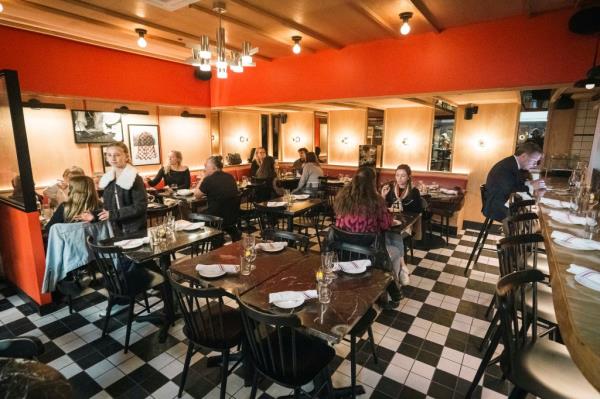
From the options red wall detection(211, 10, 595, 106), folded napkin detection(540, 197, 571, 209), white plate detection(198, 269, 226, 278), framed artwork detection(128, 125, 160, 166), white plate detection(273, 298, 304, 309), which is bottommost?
white plate detection(273, 298, 304, 309)

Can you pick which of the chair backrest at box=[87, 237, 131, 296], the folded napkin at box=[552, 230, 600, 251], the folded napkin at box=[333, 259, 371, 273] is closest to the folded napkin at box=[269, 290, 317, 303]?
the folded napkin at box=[333, 259, 371, 273]

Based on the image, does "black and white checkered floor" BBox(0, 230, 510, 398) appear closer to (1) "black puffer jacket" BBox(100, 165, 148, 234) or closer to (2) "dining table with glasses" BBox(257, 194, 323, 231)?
(1) "black puffer jacket" BBox(100, 165, 148, 234)

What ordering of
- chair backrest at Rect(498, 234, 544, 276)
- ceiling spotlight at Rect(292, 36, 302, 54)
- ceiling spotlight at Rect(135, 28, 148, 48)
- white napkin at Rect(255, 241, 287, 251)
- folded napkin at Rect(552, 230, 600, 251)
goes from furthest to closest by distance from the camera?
1. ceiling spotlight at Rect(292, 36, 302, 54)
2. ceiling spotlight at Rect(135, 28, 148, 48)
3. white napkin at Rect(255, 241, 287, 251)
4. chair backrest at Rect(498, 234, 544, 276)
5. folded napkin at Rect(552, 230, 600, 251)

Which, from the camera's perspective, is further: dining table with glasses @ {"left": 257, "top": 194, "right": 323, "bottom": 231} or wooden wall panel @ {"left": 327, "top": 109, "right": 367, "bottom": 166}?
wooden wall panel @ {"left": 327, "top": 109, "right": 367, "bottom": 166}

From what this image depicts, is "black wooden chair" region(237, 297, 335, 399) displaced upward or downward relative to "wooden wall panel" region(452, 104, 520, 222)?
downward

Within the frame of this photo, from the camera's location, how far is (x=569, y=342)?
128cm

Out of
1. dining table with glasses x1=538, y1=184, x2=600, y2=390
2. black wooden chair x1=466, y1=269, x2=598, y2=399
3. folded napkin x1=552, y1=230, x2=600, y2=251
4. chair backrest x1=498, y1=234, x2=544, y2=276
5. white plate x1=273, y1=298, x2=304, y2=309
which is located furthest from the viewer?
chair backrest x1=498, y1=234, x2=544, y2=276

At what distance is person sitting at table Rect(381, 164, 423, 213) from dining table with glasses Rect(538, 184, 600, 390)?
1381mm

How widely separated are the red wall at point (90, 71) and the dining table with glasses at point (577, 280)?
6.51 metres

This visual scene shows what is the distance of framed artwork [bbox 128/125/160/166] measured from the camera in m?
6.86

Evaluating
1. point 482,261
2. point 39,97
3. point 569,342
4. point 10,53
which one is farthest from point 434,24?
point 39,97

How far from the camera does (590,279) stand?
1660 mm

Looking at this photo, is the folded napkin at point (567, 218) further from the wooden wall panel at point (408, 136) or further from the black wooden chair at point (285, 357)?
the wooden wall panel at point (408, 136)

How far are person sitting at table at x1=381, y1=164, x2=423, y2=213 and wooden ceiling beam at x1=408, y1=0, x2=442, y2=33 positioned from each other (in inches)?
71.2
